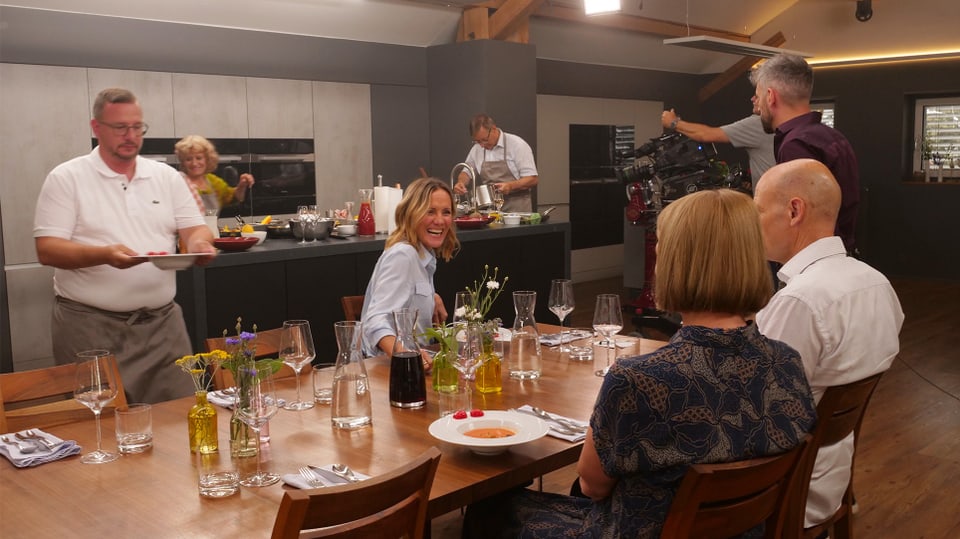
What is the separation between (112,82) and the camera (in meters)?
6.57

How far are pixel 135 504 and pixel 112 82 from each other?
5.46m

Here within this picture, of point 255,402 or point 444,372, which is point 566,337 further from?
point 255,402

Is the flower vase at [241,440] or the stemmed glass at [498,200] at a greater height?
the stemmed glass at [498,200]

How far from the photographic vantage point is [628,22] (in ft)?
33.0

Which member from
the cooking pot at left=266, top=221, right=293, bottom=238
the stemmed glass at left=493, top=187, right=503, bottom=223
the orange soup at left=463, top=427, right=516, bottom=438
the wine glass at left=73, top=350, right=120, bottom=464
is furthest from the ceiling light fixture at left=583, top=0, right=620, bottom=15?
the wine glass at left=73, top=350, right=120, bottom=464

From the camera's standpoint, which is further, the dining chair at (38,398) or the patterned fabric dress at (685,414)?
the dining chair at (38,398)

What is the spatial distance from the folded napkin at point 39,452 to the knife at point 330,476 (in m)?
0.67

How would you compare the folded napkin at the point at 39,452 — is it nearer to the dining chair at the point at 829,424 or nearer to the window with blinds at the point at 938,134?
the dining chair at the point at 829,424

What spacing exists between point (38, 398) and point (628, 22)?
28.4ft

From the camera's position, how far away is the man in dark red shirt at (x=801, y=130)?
13.0 ft

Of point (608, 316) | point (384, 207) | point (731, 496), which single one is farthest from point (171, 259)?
point (384, 207)

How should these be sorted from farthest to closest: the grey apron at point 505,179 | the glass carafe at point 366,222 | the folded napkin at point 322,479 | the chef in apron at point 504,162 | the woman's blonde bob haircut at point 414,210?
the grey apron at point 505,179 < the chef in apron at point 504,162 < the glass carafe at point 366,222 < the woman's blonde bob haircut at point 414,210 < the folded napkin at point 322,479

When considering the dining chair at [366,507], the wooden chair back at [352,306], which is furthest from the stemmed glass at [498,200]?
the dining chair at [366,507]

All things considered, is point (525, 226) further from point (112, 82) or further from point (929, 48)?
point (929, 48)
